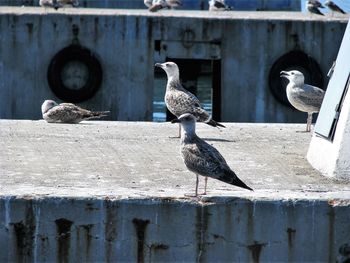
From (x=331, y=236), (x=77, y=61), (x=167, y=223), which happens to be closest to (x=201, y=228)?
(x=167, y=223)

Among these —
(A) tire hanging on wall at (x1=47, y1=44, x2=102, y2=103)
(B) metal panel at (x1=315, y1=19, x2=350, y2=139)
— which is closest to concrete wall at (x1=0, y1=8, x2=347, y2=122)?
(A) tire hanging on wall at (x1=47, y1=44, x2=102, y2=103)

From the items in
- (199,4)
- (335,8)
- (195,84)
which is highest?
Answer: (335,8)

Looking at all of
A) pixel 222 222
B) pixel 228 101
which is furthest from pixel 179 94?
pixel 228 101

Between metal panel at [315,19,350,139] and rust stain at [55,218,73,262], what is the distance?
3.00 meters

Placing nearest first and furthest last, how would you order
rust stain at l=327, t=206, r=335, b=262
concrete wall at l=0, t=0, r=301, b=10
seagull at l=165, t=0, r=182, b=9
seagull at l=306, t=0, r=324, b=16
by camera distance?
rust stain at l=327, t=206, r=335, b=262
seagull at l=306, t=0, r=324, b=16
seagull at l=165, t=0, r=182, b=9
concrete wall at l=0, t=0, r=301, b=10

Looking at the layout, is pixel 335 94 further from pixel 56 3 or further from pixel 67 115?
pixel 56 3

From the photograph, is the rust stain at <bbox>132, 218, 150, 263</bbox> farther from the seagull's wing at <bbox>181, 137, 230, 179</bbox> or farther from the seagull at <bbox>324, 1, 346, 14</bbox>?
the seagull at <bbox>324, 1, 346, 14</bbox>

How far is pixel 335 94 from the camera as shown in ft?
39.5

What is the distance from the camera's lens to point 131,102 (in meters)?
24.2

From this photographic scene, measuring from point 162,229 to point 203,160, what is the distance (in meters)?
0.69

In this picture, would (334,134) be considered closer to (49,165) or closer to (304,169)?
(304,169)

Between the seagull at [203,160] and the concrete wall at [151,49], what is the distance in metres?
13.5

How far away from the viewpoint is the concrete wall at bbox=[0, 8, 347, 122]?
2397 centimetres

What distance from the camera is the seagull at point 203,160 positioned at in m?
10.0
